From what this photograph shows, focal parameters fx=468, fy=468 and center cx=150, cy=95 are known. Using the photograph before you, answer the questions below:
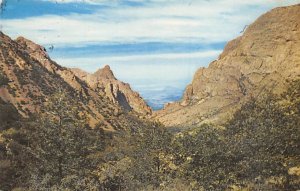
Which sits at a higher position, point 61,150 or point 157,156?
point 61,150

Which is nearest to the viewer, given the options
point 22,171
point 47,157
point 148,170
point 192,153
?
point 47,157

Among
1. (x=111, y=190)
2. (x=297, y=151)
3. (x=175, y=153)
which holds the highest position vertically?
(x=297, y=151)

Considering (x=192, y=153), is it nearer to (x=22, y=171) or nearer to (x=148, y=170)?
(x=148, y=170)

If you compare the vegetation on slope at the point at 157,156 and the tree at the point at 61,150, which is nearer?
the tree at the point at 61,150

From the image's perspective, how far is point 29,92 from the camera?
190 meters

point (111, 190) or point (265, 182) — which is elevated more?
point (265, 182)

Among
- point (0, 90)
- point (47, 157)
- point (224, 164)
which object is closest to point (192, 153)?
point (224, 164)

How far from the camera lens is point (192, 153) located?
77000 mm

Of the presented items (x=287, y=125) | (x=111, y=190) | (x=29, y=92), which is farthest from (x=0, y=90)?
(x=287, y=125)

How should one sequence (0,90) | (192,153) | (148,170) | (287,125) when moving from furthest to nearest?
(0,90) → (148,170) → (192,153) → (287,125)

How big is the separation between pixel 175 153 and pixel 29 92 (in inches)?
4484

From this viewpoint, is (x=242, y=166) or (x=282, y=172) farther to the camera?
(x=242, y=166)

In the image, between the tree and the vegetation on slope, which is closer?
the tree

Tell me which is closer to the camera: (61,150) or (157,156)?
(61,150)
